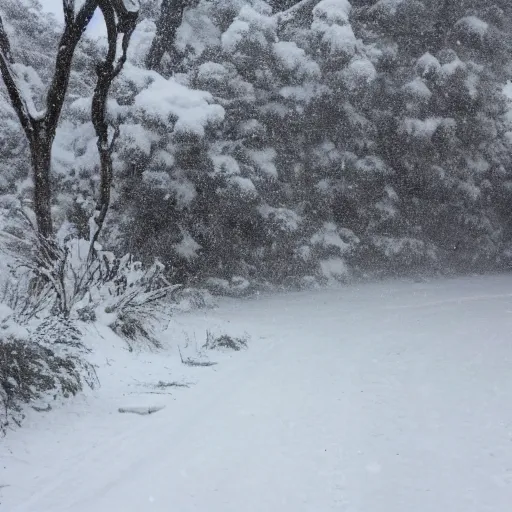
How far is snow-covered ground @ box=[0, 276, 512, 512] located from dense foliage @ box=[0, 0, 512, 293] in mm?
3531

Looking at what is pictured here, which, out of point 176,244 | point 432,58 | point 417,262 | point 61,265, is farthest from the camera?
point 417,262

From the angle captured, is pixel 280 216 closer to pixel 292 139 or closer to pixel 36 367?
pixel 292 139

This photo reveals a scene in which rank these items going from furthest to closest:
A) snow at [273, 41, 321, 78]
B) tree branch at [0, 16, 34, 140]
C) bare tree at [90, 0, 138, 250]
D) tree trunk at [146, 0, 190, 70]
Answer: tree trunk at [146, 0, 190, 70]
snow at [273, 41, 321, 78]
bare tree at [90, 0, 138, 250]
tree branch at [0, 16, 34, 140]

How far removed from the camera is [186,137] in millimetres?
8938

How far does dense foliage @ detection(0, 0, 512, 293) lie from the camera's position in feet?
30.9

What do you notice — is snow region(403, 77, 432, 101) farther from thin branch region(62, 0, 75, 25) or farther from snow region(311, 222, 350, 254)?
thin branch region(62, 0, 75, 25)

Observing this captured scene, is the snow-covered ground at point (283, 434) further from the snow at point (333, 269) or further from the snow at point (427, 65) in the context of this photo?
the snow at point (427, 65)

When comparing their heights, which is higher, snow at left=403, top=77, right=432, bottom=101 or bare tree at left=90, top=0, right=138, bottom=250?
snow at left=403, top=77, right=432, bottom=101

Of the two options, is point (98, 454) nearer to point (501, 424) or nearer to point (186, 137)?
point (501, 424)

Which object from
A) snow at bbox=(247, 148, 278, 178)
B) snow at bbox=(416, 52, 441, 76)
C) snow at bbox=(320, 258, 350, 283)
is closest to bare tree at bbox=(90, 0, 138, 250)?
snow at bbox=(247, 148, 278, 178)

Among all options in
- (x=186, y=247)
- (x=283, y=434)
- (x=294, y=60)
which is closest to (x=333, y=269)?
(x=186, y=247)

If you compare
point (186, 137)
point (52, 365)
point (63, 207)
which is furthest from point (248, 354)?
point (63, 207)

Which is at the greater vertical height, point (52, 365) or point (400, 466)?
point (52, 365)

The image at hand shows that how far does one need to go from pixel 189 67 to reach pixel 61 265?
704 cm
